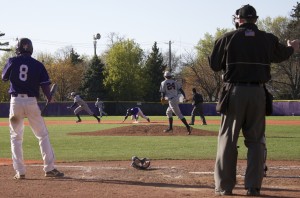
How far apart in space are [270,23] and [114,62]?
75.2 feet

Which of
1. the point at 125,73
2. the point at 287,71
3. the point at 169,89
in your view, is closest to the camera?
the point at 169,89

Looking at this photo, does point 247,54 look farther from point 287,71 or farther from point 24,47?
point 287,71

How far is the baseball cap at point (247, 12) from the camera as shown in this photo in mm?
7016

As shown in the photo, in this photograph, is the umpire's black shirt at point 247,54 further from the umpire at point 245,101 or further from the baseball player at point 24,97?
the baseball player at point 24,97

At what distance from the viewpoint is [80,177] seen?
29.4ft

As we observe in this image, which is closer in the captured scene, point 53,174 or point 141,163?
point 53,174

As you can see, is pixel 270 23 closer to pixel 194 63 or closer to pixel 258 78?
pixel 194 63

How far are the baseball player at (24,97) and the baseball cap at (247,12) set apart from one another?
3499 mm

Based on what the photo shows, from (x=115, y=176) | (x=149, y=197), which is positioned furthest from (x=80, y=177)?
(x=149, y=197)

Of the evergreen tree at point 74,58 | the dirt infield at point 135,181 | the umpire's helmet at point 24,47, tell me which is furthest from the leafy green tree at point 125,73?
the umpire's helmet at point 24,47

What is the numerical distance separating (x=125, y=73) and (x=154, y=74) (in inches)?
186

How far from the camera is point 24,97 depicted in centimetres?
883

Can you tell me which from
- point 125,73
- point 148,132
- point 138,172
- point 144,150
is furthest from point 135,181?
point 125,73

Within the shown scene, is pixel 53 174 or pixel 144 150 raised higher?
pixel 53 174
